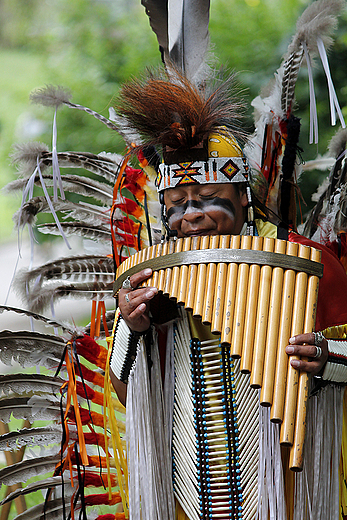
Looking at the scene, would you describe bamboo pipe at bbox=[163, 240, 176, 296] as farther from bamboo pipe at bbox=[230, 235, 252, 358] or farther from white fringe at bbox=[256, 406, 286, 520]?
white fringe at bbox=[256, 406, 286, 520]

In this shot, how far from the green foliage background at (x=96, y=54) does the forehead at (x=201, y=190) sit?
87.3 inches

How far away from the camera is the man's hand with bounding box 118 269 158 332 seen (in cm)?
176

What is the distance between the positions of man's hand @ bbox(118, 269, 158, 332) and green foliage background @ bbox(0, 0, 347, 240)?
2415mm

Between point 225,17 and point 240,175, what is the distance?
12.4 feet

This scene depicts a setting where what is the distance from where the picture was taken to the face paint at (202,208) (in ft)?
6.27

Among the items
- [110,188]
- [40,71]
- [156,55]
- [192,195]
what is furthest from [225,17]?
[192,195]

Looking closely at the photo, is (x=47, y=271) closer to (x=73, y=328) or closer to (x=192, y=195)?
(x=73, y=328)

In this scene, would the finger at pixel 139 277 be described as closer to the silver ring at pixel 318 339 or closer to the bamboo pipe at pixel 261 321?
the bamboo pipe at pixel 261 321

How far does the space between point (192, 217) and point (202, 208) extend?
2.8 inches

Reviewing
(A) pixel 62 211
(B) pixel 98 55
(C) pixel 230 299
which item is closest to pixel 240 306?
(C) pixel 230 299

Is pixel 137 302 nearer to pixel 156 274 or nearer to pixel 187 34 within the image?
pixel 156 274

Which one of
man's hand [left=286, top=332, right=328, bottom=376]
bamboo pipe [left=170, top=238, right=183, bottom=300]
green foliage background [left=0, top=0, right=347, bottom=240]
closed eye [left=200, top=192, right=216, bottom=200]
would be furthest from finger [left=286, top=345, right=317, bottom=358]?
green foliage background [left=0, top=0, right=347, bottom=240]

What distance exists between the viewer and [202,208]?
192 centimetres

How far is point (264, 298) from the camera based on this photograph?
5.44ft
